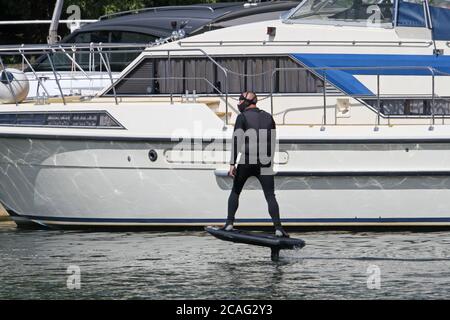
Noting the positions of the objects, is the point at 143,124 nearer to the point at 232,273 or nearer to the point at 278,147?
the point at 278,147

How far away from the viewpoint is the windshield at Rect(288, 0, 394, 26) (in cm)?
1580

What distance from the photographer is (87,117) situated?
1505 cm

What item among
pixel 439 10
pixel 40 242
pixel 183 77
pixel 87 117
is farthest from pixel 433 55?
pixel 40 242

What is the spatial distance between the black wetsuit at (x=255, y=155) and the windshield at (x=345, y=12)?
8.50ft

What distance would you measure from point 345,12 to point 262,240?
3.82m

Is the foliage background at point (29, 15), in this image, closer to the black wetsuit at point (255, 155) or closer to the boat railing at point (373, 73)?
the boat railing at point (373, 73)

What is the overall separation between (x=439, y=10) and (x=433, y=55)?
0.63 m

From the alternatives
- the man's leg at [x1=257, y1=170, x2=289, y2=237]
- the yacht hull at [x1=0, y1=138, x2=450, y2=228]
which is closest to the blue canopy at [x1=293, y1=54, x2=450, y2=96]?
the yacht hull at [x1=0, y1=138, x2=450, y2=228]

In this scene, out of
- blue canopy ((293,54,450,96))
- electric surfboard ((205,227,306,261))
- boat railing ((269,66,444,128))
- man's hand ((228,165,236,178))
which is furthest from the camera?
blue canopy ((293,54,450,96))

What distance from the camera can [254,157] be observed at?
13.7 m

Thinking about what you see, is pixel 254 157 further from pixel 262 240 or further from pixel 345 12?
pixel 345 12

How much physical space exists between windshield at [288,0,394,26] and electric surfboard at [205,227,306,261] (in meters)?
3.48

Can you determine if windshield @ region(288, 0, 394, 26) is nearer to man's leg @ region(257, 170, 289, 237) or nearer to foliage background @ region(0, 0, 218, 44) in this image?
man's leg @ region(257, 170, 289, 237)

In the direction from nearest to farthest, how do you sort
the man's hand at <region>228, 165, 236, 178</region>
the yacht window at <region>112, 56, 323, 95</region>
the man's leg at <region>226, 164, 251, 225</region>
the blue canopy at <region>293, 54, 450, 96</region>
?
the man's hand at <region>228, 165, 236, 178</region>
the man's leg at <region>226, 164, 251, 225</region>
the blue canopy at <region>293, 54, 450, 96</region>
the yacht window at <region>112, 56, 323, 95</region>
